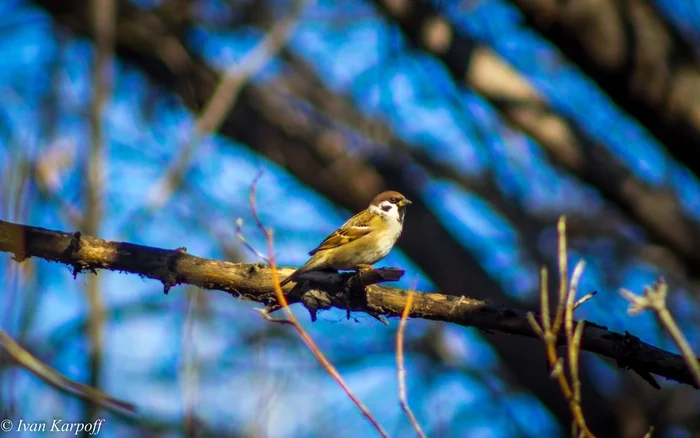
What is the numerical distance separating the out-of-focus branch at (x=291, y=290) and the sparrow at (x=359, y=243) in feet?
3.65

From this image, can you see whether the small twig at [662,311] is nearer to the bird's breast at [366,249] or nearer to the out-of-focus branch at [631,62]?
the bird's breast at [366,249]

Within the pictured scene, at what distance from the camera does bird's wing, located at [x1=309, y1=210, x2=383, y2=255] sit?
5.20 meters

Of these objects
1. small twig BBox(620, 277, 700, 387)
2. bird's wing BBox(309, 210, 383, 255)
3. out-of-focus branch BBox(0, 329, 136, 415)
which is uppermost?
bird's wing BBox(309, 210, 383, 255)

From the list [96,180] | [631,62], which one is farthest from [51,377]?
[631,62]

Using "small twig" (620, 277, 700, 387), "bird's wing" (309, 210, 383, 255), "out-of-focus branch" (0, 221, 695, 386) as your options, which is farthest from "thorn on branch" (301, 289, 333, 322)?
"small twig" (620, 277, 700, 387)

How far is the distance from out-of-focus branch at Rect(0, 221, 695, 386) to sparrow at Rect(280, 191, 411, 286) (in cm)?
111

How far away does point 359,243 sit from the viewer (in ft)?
17.4

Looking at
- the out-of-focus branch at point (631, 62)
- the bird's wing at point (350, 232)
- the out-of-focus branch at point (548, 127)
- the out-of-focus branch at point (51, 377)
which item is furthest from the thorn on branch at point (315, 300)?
the out-of-focus branch at point (548, 127)

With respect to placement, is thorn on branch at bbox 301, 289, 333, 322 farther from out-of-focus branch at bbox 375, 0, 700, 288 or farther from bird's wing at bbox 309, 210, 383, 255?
out-of-focus branch at bbox 375, 0, 700, 288

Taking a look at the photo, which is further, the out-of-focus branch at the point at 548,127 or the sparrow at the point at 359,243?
the out-of-focus branch at the point at 548,127

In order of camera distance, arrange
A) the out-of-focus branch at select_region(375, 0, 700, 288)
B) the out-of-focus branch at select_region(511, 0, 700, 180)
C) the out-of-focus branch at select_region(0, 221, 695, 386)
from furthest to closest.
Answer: the out-of-focus branch at select_region(375, 0, 700, 288) → the out-of-focus branch at select_region(511, 0, 700, 180) → the out-of-focus branch at select_region(0, 221, 695, 386)

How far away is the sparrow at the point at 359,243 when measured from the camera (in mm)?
5109

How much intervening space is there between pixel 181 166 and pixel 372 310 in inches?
58.6

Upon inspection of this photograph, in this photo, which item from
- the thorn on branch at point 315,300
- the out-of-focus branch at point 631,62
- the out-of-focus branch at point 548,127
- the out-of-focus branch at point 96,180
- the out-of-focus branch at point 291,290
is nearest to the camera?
the out-of-focus branch at point 96,180
